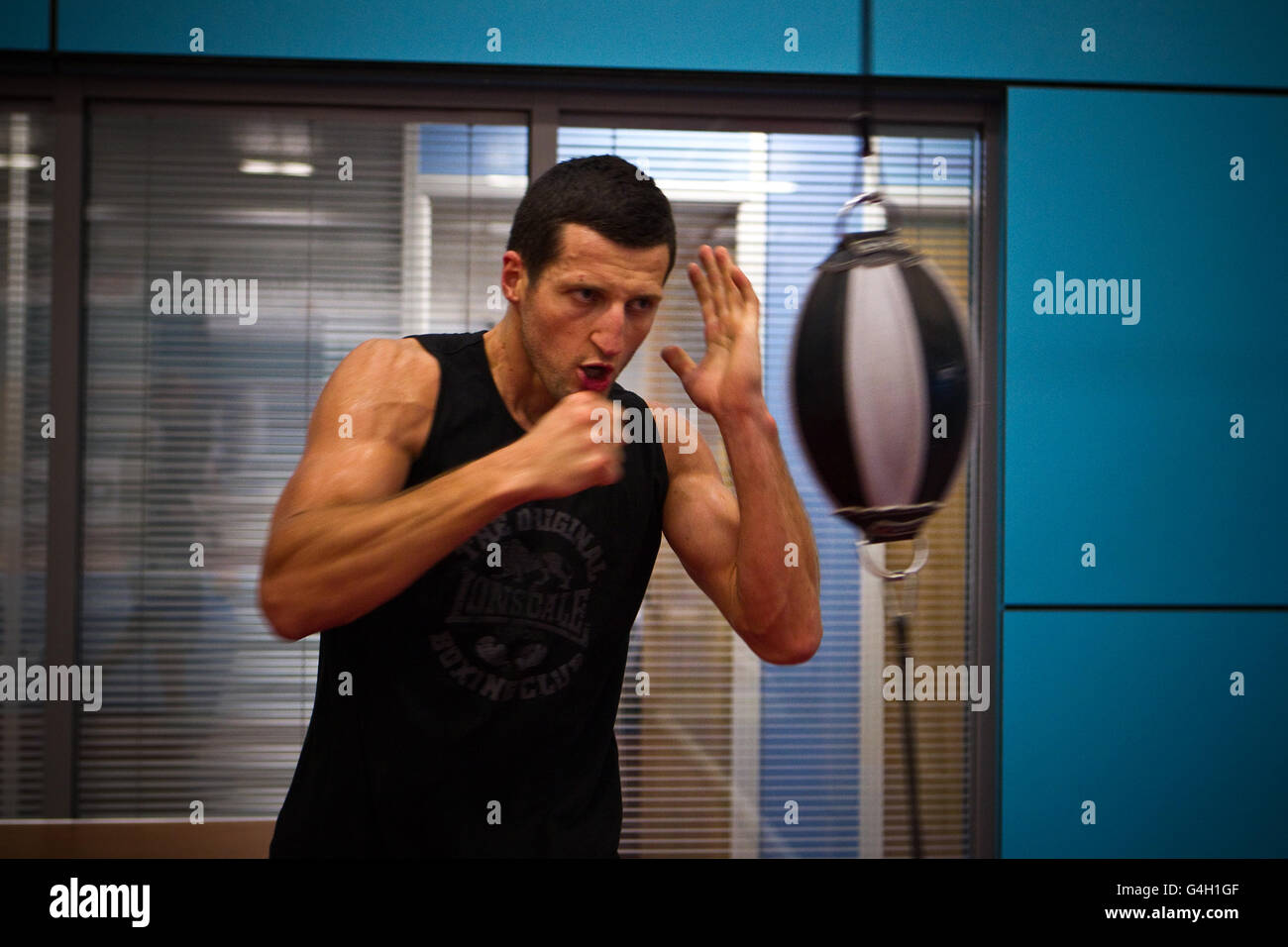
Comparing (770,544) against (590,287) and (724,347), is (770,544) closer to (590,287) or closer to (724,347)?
(724,347)

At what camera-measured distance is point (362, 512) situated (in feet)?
2.90

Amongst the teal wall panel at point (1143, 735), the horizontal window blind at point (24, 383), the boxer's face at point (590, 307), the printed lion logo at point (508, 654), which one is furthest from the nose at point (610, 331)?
the horizontal window blind at point (24, 383)

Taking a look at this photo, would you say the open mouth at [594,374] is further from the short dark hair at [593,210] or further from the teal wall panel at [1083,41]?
the teal wall panel at [1083,41]

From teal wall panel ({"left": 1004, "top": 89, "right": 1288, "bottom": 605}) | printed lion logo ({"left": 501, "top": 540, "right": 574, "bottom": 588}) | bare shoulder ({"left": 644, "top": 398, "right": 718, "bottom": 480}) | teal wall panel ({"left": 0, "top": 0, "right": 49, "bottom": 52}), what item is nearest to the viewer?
printed lion logo ({"left": 501, "top": 540, "right": 574, "bottom": 588})

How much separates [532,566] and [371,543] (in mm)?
246

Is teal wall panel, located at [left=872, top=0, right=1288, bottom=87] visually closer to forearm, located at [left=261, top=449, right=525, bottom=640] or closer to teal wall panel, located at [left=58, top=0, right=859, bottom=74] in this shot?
teal wall panel, located at [left=58, top=0, right=859, bottom=74]

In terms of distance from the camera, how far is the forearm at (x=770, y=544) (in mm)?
979

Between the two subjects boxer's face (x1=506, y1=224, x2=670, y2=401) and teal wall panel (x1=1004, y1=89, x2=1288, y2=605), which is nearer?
boxer's face (x1=506, y1=224, x2=670, y2=401)

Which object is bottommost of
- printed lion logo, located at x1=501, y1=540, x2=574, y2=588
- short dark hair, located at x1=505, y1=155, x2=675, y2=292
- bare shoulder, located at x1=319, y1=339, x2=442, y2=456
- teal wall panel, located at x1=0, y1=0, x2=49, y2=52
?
printed lion logo, located at x1=501, y1=540, x2=574, y2=588

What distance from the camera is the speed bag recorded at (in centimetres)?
87

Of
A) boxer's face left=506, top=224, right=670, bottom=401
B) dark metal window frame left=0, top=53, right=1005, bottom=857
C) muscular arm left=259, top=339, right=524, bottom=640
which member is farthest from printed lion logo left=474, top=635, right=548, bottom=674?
dark metal window frame left=0, top=53, right=1005, bottom=857

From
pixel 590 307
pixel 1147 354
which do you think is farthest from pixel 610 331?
pixel 1147 354

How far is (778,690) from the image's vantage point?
1.91 meters

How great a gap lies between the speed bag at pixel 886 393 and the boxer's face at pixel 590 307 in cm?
21
